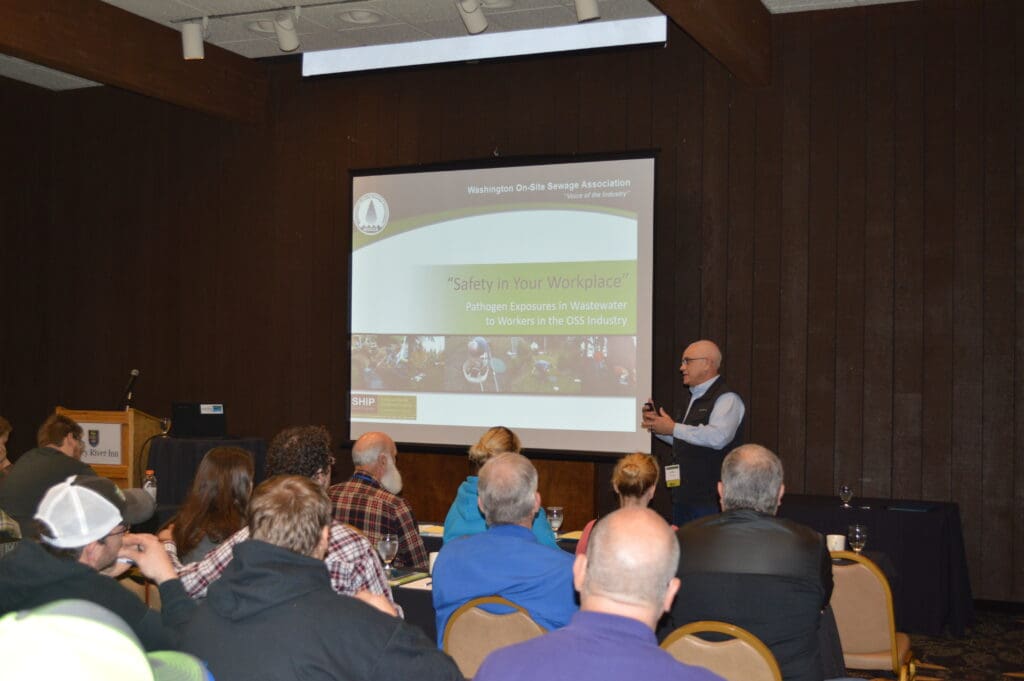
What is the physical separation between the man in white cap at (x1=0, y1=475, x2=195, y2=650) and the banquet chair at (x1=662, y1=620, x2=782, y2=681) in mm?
1159

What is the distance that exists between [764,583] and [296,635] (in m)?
1.33

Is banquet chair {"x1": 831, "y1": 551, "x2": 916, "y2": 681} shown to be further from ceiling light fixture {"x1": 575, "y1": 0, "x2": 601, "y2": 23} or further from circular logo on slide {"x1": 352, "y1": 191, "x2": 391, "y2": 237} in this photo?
circular logo on slide {"x1": 352, "y1": 191, "x2": 391, "y2": 237}

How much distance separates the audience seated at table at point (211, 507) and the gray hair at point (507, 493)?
0.99m

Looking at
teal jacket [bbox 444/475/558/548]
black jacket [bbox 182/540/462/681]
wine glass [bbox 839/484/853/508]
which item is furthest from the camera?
wine glass [bbox 839/484/853/508]

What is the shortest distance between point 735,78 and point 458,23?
1.96 meters

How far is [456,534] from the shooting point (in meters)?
3.89

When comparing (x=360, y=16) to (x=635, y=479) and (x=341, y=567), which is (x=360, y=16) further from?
(x=341, y=567)

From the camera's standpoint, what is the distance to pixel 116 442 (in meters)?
7.75

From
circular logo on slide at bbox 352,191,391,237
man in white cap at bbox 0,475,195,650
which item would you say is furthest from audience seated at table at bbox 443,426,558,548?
circular logo on slide at bbox 352,191,391,237

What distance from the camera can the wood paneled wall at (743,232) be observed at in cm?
639

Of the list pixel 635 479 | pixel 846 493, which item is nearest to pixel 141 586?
pixel 635 479

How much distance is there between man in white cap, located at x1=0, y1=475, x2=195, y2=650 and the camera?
213 centimetres

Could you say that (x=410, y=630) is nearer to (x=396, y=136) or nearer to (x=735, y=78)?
(x=735, y=78)

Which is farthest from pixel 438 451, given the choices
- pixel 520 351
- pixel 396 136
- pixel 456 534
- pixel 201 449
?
pixel 456 534
